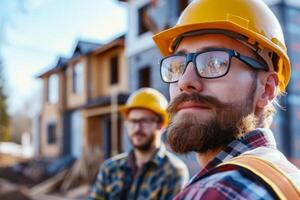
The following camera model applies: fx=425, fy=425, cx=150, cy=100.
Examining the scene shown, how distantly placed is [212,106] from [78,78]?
72.1 ft

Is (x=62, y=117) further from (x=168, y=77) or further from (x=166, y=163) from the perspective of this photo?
(x=168, y=77)

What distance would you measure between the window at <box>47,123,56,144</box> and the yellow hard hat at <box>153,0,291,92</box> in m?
25.9

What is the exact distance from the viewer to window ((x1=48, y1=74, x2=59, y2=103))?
2625cm

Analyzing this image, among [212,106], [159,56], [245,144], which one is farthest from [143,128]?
[159,56]

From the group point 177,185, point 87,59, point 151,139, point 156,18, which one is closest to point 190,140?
point 177,185

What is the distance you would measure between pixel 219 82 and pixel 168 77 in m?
0.35

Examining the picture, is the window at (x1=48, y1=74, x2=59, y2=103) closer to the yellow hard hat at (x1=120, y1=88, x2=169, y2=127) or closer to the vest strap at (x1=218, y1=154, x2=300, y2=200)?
the yellow hard hat at (x1=120, y1=88, x2=169, y2=127)

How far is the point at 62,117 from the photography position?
2477cm

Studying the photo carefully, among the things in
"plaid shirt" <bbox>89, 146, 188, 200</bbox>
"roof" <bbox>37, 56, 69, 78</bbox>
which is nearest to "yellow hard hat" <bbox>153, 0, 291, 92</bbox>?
"plaid shirt" <bbox>89, 146, 188, 200</bbox>

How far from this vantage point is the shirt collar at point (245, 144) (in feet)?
4.69

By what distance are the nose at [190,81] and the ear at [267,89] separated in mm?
251

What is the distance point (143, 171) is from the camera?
390 cm

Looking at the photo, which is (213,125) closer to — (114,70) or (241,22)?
(241,22)

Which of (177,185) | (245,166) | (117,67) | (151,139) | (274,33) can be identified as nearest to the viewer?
(245,166)
